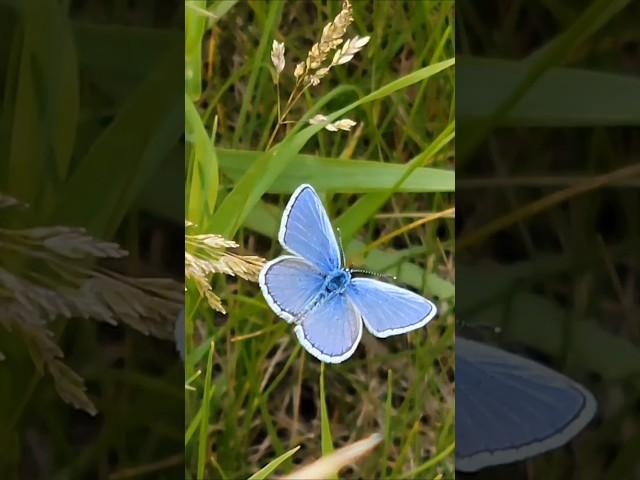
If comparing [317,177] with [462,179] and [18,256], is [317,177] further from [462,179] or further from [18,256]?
[18,256]

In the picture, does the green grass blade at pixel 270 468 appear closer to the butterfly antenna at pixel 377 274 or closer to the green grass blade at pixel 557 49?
the butterfly antenna at pixel 377 274

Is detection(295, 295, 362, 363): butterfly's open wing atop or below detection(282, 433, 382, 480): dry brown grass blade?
atop

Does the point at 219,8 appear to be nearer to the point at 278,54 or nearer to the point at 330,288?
the point at 278,54

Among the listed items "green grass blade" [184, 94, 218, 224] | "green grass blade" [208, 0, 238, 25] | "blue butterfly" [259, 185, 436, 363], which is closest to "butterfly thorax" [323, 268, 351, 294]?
"blue butterfly" [259, 185, 436, 363]

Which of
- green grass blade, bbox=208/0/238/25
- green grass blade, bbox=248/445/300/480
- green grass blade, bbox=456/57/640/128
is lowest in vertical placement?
green grass blade, bbox=248/445/300/480

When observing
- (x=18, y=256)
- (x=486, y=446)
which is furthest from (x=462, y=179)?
(x=18, y=256)

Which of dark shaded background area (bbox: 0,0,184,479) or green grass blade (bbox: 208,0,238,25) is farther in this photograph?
green grass blade (bbox: 208,0,238,25)

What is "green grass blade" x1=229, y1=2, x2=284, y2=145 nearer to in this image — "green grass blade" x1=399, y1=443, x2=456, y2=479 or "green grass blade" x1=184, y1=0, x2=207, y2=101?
"green grass blade" x1=184, y1=0, x2=207, y2=101

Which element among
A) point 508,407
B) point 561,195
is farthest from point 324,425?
point 561,195
